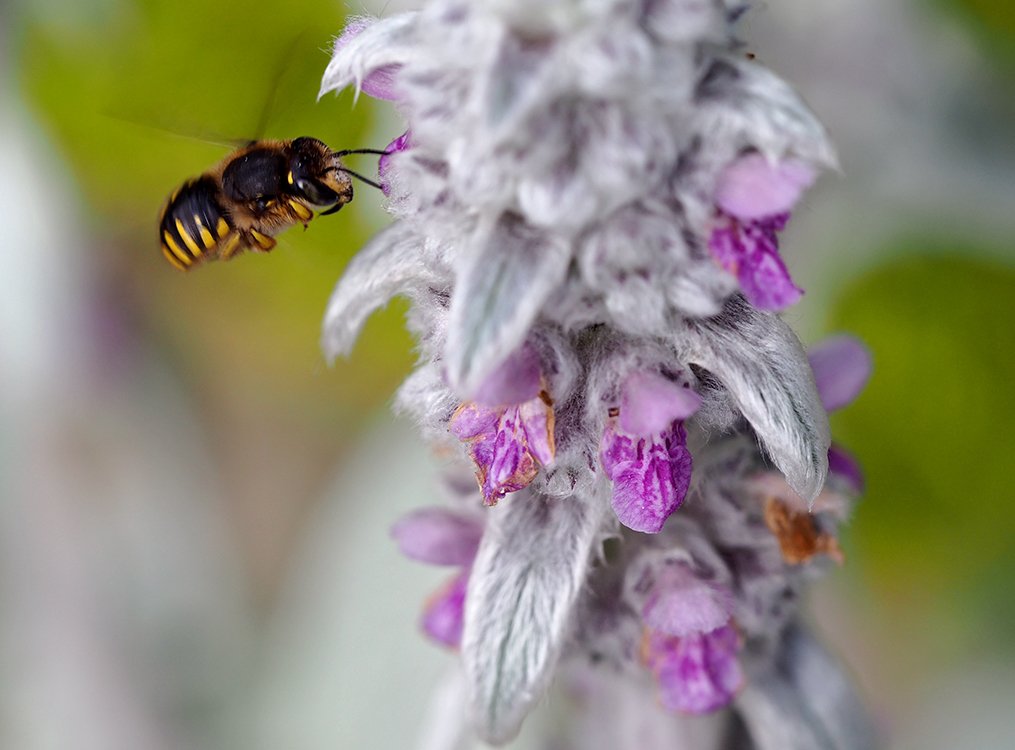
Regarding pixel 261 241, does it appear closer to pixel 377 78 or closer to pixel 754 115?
pixel 377 78

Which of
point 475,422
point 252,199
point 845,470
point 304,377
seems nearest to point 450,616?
point 475,422

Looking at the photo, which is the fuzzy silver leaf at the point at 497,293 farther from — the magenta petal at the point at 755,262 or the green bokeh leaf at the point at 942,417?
the green bokeh leaf at the point at 942,417

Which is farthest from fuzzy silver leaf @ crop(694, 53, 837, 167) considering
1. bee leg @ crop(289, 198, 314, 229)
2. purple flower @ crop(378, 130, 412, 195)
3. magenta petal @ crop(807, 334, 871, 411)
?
bee leg @ crop(289, 198, 314, 229)

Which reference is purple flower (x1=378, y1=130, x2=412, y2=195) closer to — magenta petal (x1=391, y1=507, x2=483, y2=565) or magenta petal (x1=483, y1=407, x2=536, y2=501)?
magenta petal (x1=483, y1=407, x2=536, y2=501)

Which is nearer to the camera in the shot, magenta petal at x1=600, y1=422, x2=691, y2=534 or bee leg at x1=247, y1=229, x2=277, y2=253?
magenta petal at x1=600, y1=422, x2=691, y2=534

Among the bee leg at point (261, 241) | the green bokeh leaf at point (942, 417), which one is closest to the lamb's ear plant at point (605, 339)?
the bee leg at point (261, 241)

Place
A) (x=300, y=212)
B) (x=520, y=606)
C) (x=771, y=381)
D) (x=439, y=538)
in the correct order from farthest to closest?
(x=300, y=212) → (x=439, y=538) → (x=520, y=606) → (x=771, y=381)

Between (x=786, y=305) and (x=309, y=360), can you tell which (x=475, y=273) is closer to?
(x=786, y=305)
